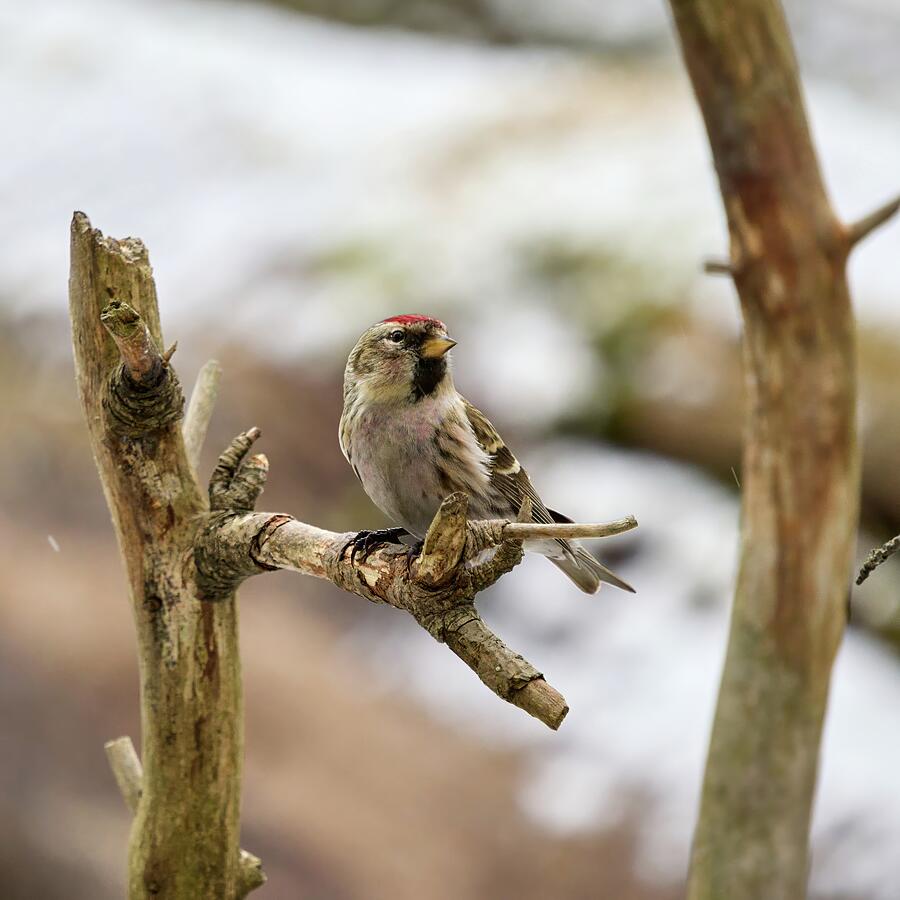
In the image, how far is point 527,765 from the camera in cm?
409

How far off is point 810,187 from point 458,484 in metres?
1.14

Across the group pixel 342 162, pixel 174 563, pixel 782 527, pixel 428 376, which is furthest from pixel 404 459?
pixel 342 162

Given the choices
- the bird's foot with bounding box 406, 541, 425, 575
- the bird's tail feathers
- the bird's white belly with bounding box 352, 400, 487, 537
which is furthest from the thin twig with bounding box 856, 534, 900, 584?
the bird's white belly with bounding box 352, 400, 487, 537

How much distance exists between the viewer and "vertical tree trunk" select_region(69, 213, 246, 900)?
2227 mm

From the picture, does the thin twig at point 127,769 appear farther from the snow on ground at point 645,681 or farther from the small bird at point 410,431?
the snow on ground at point 645,681

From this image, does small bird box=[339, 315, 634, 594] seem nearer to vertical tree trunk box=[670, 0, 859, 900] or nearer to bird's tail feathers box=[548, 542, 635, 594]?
bird's tail feathers box=[548, 542, 635, 594]

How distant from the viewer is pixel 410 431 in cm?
226

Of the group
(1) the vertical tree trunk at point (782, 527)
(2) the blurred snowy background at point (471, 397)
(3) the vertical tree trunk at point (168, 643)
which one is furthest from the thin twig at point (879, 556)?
(2) the blurred snowy background at point (471, 397)

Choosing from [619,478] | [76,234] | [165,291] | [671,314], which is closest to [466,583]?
[76,234]

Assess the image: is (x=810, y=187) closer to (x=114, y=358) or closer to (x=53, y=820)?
(x=114, y=358)

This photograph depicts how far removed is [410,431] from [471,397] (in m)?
2.60

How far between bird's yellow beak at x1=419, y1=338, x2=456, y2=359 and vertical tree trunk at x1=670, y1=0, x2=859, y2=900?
0.85 meters

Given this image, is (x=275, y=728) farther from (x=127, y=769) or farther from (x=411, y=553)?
(x=411, y=553)

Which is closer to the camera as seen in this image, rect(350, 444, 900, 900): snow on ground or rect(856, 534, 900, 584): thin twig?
rect(856, 534, 900, 584): thin twig
